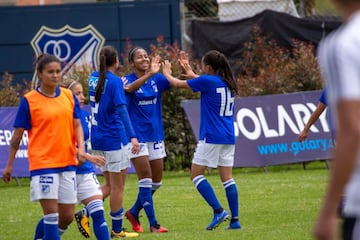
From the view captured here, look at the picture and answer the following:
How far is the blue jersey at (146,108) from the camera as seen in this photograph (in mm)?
11398

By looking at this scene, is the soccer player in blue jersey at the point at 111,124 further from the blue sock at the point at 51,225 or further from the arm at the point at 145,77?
the blue sock at the point at 51,225

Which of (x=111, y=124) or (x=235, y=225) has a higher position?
(x=111, y=124)

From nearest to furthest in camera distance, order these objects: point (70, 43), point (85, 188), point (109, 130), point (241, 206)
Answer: point (85, 188), point (109, 130), point (241, 206), point (70, 43)

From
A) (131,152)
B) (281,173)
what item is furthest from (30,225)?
(281,173)

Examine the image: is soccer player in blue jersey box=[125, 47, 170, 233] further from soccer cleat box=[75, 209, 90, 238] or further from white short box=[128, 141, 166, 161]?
soccer cleat box=[75, 209, 90, 238]

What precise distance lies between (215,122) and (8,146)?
8015mm

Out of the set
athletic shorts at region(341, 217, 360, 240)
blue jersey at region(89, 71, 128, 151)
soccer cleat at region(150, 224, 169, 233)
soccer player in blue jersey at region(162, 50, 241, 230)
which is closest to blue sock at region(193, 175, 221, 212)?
soccer player in blue jersey at region(162, 50, 241, 230)

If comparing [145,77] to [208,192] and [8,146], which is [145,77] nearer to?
[208,192]

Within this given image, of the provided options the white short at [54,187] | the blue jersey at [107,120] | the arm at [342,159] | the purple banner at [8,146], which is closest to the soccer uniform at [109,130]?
the blue jersey at [107,120]

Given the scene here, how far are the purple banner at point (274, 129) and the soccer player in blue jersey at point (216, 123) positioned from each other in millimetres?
7082

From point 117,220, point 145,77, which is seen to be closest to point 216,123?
point 145,77

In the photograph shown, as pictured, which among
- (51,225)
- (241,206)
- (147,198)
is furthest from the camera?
(241,206)

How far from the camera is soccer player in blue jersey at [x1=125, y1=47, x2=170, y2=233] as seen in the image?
11.2 meters

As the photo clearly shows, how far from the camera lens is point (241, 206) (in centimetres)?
1362
